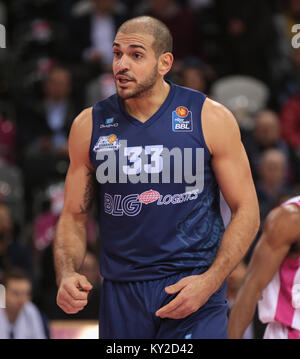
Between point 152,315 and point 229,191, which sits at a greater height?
point 229,191

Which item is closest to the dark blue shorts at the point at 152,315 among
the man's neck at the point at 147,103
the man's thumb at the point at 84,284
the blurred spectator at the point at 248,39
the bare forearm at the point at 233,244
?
the bare forearm at the point at 233,244

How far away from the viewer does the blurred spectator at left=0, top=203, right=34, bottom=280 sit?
18.9 ft

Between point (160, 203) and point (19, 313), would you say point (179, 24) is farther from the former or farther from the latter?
point (160, 203)

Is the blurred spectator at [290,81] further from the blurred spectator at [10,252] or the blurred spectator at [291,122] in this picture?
the blurred spectator at [10,252]

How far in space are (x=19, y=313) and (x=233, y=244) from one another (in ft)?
8.97

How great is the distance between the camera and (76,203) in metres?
3.38

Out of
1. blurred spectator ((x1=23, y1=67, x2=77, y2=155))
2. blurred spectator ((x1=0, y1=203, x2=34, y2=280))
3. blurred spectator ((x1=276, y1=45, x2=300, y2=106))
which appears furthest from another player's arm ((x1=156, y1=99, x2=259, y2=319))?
blurred spectator ((x1=276, y1=45, x2=300, y2=106))

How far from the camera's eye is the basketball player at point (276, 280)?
3428mm

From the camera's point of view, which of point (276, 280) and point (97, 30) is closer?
point (276, 280)

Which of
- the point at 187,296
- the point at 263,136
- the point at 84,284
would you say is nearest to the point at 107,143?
the point at 84,284

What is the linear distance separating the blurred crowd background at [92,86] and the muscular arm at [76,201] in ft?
7.01

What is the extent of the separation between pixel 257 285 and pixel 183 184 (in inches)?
27.8

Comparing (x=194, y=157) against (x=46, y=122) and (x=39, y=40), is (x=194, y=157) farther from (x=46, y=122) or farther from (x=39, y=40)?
(x=39, y=40)

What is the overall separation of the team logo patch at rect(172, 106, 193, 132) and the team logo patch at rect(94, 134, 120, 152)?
25 centimetres
